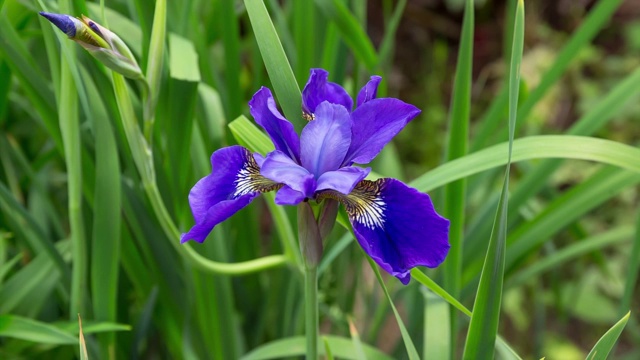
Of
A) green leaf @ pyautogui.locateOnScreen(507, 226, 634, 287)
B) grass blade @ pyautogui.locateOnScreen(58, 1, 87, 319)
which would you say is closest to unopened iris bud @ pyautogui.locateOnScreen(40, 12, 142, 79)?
grass blade @ pyautogui.locateOnScreen(58, 1, 87, 319)

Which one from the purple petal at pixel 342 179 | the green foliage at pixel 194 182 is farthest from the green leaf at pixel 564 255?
the purple petal at pixel 342 179

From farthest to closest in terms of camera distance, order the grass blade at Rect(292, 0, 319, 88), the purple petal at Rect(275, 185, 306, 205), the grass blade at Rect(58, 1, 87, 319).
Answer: the grass blade at Rect(292, 0, 319, 88) < the grass blade at Rect(58, 1, 87, 319) < the purple petal at Rect(275, 185, 306, 205)

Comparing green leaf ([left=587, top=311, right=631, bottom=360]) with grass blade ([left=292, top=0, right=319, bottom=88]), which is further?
grass blade ([left=292, top=0, right=319, bottom=88])

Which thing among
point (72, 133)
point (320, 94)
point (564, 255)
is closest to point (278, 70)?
point (320, 94)

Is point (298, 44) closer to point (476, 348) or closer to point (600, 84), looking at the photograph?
point (476, 348)

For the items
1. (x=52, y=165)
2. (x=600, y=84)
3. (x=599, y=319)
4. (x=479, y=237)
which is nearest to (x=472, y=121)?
(x=600, y=84)

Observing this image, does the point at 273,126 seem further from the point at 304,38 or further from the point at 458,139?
the point at 304,38

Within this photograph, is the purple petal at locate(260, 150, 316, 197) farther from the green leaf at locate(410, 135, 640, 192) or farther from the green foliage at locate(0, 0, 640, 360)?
the green leaf at locate(410, 135, 640, 192)

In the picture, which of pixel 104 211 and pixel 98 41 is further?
pixel 104 211
